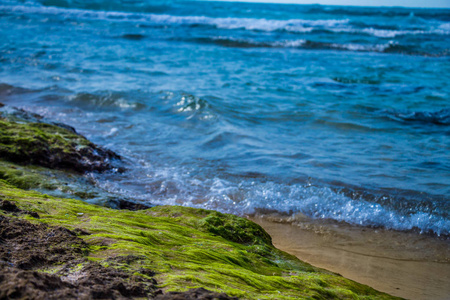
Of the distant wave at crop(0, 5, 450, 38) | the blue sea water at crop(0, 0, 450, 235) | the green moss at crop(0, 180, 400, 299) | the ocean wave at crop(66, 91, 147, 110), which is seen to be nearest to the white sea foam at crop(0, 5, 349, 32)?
the distant wave at crop(0, 5, 450, 38)

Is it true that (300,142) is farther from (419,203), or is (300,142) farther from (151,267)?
(151,267)

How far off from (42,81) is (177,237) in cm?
1008

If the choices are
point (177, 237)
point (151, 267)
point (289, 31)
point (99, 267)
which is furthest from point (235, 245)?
point (289, 31)

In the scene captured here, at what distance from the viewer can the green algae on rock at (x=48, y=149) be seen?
499 centimetres

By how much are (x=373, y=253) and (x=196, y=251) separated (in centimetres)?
249

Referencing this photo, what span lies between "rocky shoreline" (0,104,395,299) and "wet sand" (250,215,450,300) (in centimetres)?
78

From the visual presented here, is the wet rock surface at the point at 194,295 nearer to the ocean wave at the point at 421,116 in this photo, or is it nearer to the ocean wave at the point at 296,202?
the ocean wave at the point at 296,202

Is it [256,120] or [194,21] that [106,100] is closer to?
[256,120]

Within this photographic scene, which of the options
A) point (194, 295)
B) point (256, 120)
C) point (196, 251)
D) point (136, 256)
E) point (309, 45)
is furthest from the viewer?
point (309, 45)

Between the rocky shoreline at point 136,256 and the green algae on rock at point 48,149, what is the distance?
0.38 metres

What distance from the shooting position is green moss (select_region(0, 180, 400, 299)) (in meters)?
2.31

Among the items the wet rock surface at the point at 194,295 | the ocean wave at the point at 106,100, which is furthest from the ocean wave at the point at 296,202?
the ocean wave at the point at 106,100

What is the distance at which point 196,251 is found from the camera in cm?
285

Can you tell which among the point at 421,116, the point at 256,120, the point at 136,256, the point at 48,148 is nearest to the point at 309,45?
the point at 421,116
